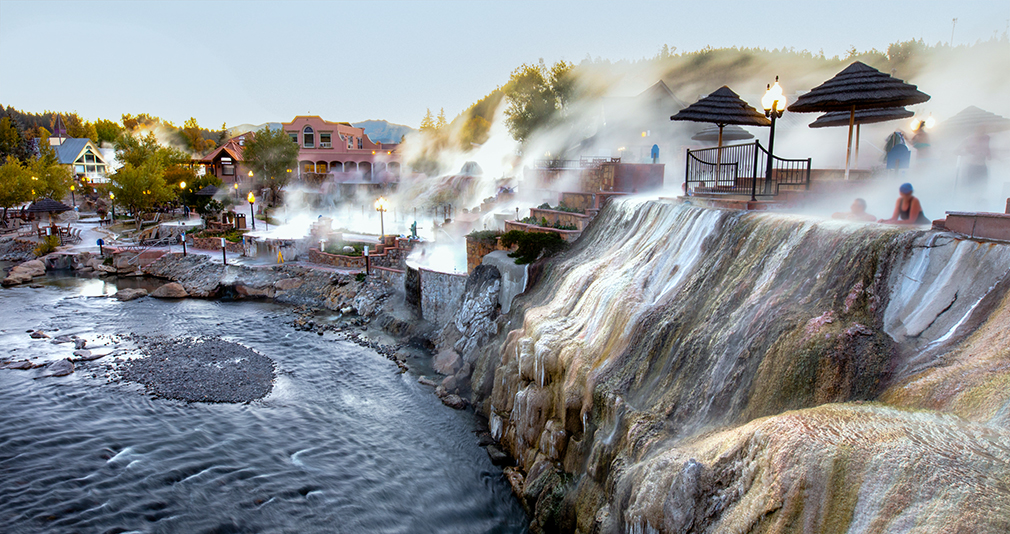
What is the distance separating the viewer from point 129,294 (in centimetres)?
3069

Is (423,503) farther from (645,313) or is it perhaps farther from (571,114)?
(571,114)

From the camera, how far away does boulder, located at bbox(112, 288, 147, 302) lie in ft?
99.7

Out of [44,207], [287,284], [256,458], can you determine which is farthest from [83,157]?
[256,458]

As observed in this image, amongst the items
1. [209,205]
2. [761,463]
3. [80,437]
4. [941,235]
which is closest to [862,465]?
[761,463]

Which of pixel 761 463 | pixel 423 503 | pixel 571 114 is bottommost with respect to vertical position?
pixel 423 503

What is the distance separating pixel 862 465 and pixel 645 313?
616cm

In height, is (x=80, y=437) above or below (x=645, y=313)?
below

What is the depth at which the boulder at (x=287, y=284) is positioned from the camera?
31203 mm

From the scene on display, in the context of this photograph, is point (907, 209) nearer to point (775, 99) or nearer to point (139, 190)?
point (775, 99)

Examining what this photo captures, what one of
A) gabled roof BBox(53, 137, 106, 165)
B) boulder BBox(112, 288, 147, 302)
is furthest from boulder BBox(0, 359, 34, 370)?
gabled roof BBox(53, 137, 106, 165)

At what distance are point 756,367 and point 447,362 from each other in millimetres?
13158

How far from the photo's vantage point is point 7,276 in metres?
35.1

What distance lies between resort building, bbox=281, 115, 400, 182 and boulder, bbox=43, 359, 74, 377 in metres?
39.9

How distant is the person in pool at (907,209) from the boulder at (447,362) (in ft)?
44.0
